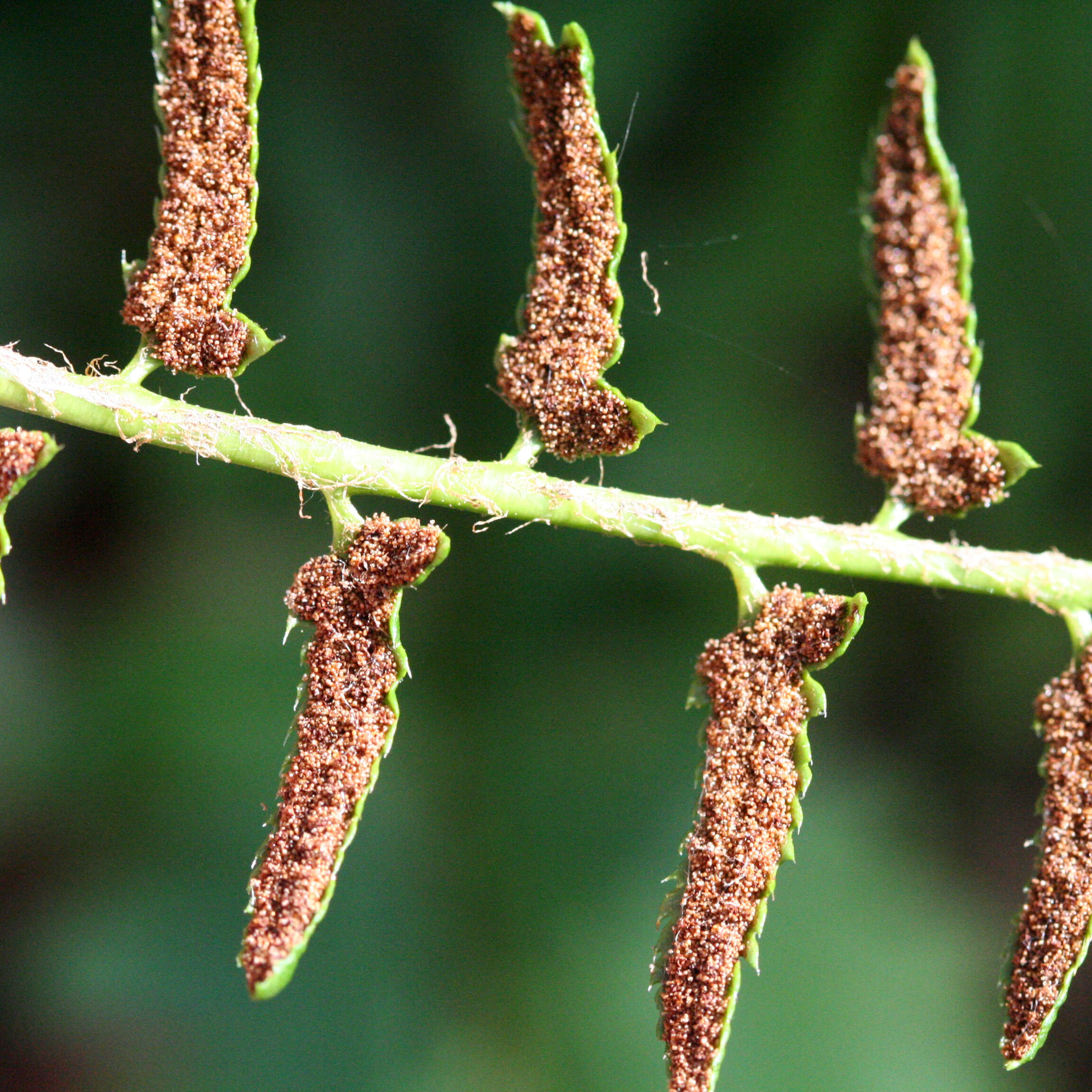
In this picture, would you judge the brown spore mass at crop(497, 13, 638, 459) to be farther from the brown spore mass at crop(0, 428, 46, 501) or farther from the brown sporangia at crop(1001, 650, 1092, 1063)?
the brown sporangia at crop(1001, 650, 1092, 1063)

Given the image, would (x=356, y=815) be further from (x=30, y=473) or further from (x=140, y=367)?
(x=140, y=367)

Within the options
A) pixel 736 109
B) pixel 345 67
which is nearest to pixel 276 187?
pixel 345 67

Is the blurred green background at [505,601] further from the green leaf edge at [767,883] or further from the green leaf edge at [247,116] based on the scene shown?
the green leaf edge at [767,883]

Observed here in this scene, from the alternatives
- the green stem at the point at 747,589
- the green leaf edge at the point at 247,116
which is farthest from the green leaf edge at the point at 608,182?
the green leaf edge at the point at 247,116

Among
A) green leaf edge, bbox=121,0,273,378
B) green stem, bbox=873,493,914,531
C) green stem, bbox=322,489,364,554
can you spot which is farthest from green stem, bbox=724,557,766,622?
green leaf edge, bbox=121,0,273,378

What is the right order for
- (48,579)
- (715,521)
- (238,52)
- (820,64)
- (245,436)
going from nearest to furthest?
1. (238,52)
2. (245,436)
3. (715,521)
4. (820,64)
5. (48,579)

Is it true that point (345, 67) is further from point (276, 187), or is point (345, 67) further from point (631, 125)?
point (631, 125)
